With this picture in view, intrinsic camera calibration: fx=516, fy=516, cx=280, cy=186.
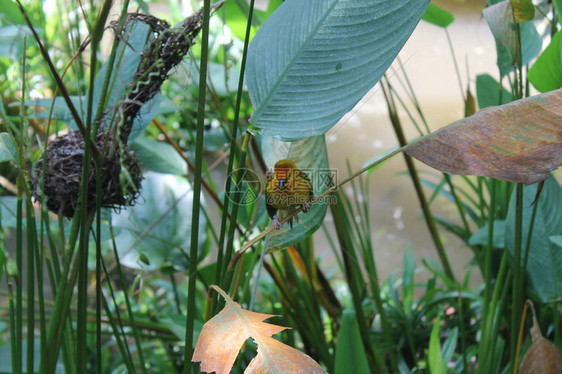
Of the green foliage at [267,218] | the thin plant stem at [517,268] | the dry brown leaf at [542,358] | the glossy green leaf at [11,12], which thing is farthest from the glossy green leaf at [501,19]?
the glossy green leaf at [11,12]

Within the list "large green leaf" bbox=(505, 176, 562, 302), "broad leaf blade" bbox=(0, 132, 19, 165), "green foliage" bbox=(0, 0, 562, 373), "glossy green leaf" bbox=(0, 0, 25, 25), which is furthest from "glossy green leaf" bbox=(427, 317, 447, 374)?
"glossy green leaf" bbox=(0, 0, 25, 25)

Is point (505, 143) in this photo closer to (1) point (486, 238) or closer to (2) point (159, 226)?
(1) point (486, 238)

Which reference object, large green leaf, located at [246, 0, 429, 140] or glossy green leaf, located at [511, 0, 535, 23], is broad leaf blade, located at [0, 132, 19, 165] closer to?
large green leaf, located at [246, 0, 429, 140]

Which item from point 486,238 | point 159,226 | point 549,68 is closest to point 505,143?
point 549,68

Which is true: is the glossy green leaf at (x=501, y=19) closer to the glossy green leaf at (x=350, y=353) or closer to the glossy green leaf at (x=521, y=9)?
the glossy green leaf at (x=521, y=9)

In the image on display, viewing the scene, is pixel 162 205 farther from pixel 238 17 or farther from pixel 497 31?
pixel 497 31
